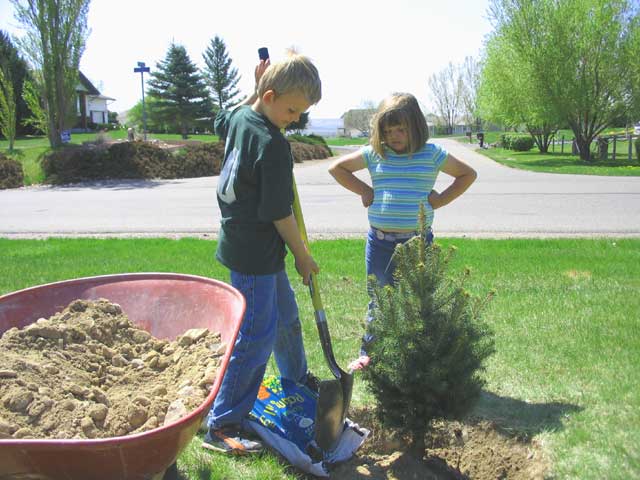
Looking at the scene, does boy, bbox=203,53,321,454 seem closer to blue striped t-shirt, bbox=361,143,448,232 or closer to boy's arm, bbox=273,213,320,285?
boy's arm, bbox=273,213,320,285

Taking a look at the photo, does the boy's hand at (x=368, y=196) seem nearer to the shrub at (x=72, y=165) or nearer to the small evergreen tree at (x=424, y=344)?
the small evergreen tree at (x=424, y=344)

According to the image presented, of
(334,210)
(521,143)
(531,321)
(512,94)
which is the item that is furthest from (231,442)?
(521,143)

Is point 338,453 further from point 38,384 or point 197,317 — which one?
point 38,384

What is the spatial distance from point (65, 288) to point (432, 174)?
6.87ft

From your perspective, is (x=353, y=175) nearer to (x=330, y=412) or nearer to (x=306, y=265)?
(x=306, y=265)

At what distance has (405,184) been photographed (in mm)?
3586

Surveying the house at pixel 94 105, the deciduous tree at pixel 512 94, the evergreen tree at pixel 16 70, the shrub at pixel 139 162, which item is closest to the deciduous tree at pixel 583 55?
the deciduous tree at pixel 512 94

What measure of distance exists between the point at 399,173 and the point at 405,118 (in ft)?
1.11

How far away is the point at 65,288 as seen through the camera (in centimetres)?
277

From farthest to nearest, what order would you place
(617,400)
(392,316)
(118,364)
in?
(617,400)
(392,316)
(118,364)

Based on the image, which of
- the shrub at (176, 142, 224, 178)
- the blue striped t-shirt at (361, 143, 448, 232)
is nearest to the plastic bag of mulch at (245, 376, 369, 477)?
the blue striped t-shirt at (361, 143, 448, 232)

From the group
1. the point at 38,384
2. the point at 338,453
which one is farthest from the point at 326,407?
the point at 38,384

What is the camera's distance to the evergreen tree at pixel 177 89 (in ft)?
167

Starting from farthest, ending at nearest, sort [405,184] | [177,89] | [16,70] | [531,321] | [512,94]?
[177,89]
[16,70]
[512,94]
[531,321]
[405,184]
